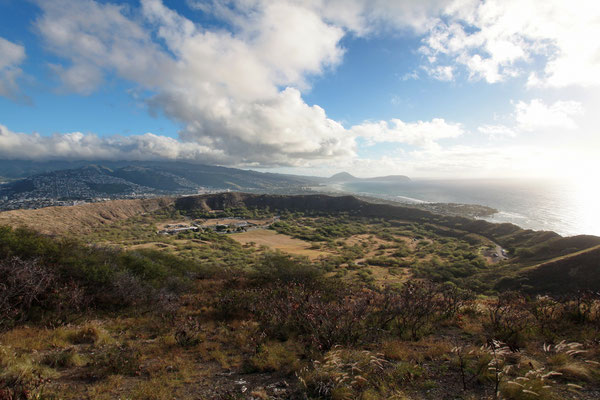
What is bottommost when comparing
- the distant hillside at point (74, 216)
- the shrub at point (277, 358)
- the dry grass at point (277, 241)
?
the dry grass at point (277, 241)

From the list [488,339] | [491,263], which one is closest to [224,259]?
[488,339]

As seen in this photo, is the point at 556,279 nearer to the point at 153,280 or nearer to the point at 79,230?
the point at 153,280

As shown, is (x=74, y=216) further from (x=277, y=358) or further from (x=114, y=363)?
(x=277, y=358)

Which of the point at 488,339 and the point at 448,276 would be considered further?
the point at 448,276

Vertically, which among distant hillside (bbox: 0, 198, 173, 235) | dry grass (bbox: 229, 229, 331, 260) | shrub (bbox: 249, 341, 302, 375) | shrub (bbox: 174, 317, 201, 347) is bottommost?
dry grass (bbox: 229, 229, 331, 260)

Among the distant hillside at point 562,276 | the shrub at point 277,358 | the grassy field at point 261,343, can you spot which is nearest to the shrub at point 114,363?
the grassy field at point 261,343

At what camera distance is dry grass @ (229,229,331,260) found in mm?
58781

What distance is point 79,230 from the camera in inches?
2547

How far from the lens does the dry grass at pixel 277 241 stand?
58.8 m

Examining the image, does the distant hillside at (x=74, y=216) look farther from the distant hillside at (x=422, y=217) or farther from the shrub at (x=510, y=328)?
the shrub at (x=510, y=328)

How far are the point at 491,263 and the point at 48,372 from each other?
2450 inches

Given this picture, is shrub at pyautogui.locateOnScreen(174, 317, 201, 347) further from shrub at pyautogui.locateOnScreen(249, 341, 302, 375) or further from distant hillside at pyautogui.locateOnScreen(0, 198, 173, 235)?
distant hillside at pyautogui.locateOnScreen(0, 198, 173, 235)

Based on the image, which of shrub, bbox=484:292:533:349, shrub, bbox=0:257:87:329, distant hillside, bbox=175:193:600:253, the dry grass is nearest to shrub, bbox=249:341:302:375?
shrub, bbox=484:292:533:349

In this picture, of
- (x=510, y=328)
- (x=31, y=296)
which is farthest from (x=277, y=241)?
(x=510, y=328)
